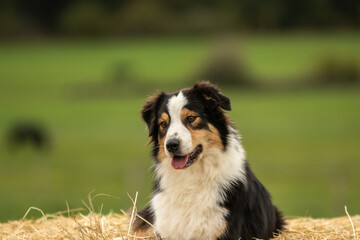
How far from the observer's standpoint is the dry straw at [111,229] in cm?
614

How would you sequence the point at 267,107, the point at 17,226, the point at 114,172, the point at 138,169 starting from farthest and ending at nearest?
the point at 267,107 → the point at 114,172 → the point at 138,169 → the point at 17,226

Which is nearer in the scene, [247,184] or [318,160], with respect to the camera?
[247,184]

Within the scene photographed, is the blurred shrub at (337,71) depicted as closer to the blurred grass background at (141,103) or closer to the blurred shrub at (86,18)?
the blurred grass background at (141,103)

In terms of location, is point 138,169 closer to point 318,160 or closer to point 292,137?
point 318,160

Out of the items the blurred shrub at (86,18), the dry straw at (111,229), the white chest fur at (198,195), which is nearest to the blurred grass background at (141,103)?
the blurred shrub at (86,18)

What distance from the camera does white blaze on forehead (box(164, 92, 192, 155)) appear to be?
5559 mm

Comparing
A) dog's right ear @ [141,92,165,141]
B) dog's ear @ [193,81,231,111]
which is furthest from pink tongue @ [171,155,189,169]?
dog's ear @ [193,81,231,111]

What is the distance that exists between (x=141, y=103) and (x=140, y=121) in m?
12.2

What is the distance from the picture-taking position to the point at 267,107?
41688 millimetres

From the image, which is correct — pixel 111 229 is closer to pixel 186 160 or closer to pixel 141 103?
pixel 186 160

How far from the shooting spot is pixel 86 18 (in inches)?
1937

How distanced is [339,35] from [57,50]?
87.5ft

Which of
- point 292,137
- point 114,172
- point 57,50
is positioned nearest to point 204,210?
point 114,172

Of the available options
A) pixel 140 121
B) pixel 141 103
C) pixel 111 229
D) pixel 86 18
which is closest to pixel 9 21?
pixel 86 18
